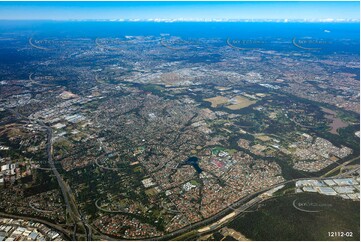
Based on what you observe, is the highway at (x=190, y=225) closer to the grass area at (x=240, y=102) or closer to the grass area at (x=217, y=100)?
the grass area at (x=240, y=102)

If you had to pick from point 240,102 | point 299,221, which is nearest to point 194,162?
point 299,221

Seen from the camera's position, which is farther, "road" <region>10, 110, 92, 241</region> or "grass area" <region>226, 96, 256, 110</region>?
"grass area" <region>226, 96, 256, 110</region>

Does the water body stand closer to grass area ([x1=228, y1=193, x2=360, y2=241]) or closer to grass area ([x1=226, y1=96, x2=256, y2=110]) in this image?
grass area ([x1=228, y1=193, x2=360, y2=241])

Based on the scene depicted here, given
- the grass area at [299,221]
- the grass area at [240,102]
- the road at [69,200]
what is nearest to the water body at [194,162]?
the grass area at [299,221]

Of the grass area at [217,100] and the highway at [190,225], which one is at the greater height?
the grass area at [217,100]

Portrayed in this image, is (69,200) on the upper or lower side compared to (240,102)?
lower

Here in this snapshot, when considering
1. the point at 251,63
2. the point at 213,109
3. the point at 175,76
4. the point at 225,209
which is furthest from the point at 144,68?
the point at 225,209

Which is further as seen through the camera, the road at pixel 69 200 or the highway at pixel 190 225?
the road at pixel 69 200

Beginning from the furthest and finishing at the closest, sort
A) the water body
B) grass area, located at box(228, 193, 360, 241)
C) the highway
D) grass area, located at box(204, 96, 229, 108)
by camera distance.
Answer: grass area, located at box(204, 96, 229, 108) → the water body → the highway → grass area, located at box(228, 193, 360, 241)

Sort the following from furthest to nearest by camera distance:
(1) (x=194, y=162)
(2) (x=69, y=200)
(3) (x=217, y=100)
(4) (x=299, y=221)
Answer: (3) (x=217, y=100) < (1) (x=194, y=162) < (2) (x=69, y=200) < (4) (x=299, y=221)

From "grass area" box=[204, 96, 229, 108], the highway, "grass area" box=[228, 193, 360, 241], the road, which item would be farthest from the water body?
"grass area" box=[204, 96, 229, 108]

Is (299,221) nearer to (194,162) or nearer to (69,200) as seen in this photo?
(194,162)
